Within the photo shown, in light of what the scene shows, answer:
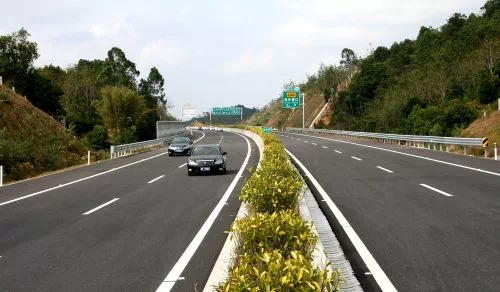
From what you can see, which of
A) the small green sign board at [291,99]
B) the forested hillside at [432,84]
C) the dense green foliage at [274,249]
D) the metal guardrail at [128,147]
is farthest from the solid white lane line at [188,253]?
the small green sign board at [291,99]

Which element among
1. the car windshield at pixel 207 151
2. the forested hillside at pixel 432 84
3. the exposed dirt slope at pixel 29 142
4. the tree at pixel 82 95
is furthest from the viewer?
the tree at pixel 82 95

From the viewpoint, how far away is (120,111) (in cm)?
6544

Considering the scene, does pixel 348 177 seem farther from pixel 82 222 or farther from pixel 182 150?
pixel 182 150

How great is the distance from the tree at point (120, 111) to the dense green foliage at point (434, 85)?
3137 cm

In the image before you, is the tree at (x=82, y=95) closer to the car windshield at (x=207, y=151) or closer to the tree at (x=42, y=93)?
the tree at (x=42, y=93)

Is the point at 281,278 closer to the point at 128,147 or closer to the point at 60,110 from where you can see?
the point at 128,147

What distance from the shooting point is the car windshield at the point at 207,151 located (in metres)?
22.0

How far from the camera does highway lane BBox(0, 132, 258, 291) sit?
6312 millimetres

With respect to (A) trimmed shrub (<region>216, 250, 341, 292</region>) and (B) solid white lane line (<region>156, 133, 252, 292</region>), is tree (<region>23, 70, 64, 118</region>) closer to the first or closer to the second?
(B) solid white lane line (<region>156, 133, 252, 292</region>)

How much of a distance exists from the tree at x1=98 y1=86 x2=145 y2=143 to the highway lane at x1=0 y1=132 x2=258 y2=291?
49.1 meters

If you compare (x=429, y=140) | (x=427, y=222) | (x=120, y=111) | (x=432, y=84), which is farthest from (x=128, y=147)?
(x=432, y=84)

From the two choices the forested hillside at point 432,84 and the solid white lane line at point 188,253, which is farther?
the forested hillside at point 432,84

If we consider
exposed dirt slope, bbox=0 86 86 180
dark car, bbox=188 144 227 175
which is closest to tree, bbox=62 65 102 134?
exposed dirt slope, bbox=0 86 86 180

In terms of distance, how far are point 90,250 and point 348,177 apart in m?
11.7
